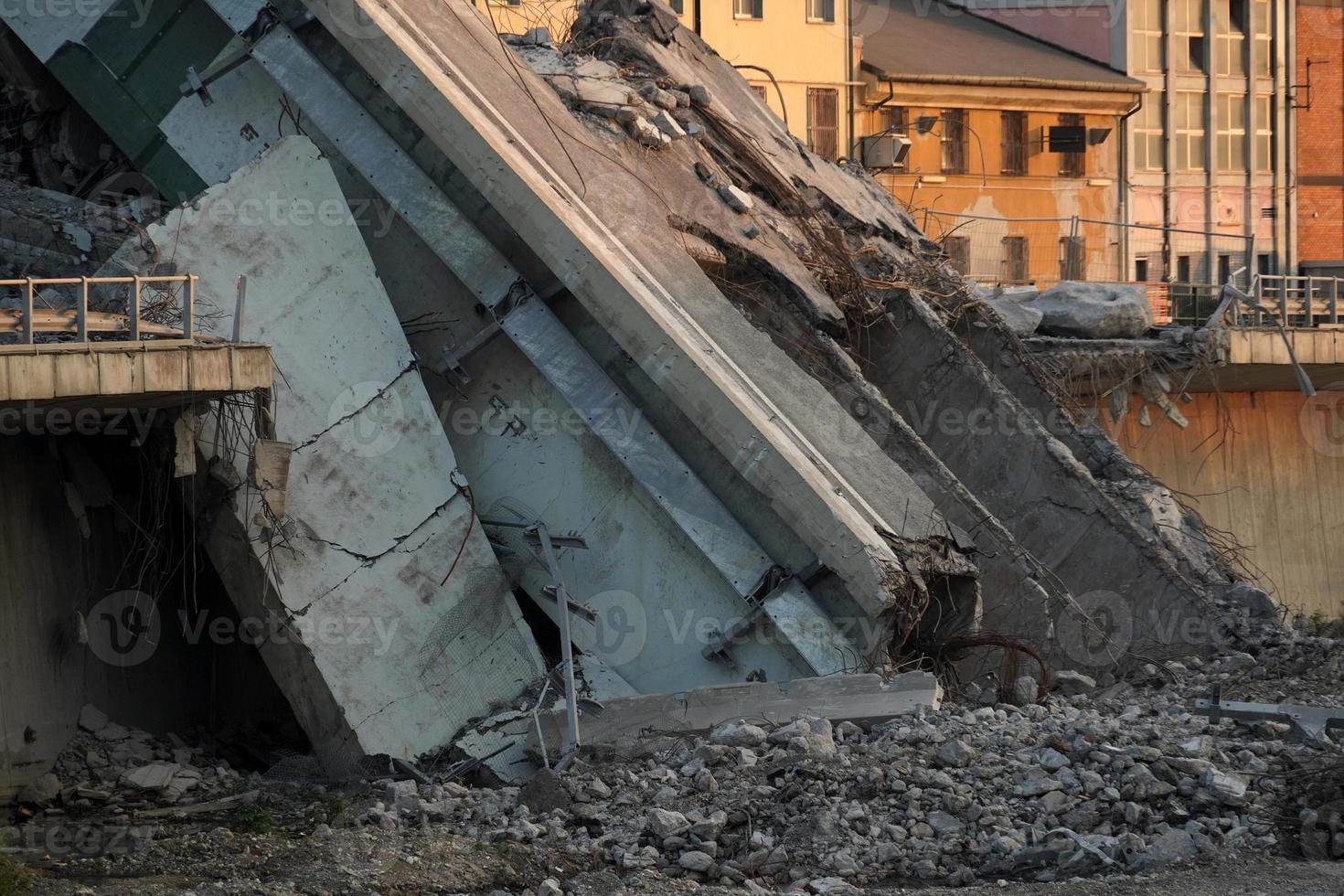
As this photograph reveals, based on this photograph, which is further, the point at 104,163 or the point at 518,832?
the point at 104,163

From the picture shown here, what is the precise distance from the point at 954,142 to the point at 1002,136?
3.40 ft

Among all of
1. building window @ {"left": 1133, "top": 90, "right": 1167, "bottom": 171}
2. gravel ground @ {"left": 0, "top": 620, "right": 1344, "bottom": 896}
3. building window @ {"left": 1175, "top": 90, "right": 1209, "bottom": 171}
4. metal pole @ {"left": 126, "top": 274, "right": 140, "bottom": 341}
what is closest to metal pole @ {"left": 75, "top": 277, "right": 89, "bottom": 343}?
metal pole @ {"left": 126, "top": 274, "right": 140, "bottom": 341}

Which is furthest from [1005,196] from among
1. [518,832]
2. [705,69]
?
[518,832]

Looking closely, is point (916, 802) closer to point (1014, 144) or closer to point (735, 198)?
point (735, 198)

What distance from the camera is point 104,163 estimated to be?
43.2 feet

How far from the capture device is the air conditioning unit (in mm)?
29797

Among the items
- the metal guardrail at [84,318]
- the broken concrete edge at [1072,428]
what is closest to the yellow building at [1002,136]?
the broken concrete edge at [1072,428]

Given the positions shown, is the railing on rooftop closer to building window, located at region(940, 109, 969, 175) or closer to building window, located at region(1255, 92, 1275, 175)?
building window, located at region(940, 109, 969, 175)

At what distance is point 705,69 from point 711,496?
272 inches

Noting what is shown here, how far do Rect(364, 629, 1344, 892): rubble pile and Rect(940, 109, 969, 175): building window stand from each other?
78.8 feet

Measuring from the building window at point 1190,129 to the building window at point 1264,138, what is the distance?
1.34 metres

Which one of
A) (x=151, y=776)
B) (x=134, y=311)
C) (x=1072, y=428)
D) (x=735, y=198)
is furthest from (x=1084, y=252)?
(x=134, y=311)

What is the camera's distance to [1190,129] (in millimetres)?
36375

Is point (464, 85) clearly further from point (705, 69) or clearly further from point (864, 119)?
point (864, 119)
